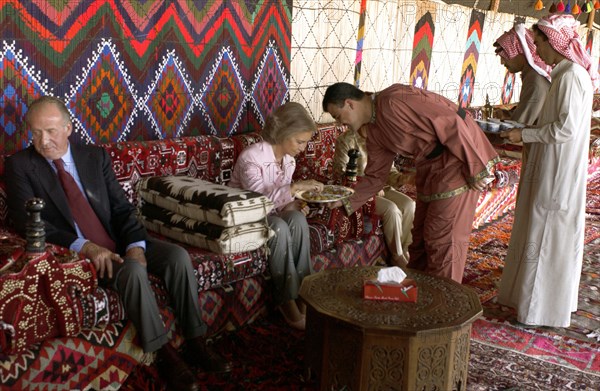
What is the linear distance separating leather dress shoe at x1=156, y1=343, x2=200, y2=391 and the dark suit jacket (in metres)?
0.57

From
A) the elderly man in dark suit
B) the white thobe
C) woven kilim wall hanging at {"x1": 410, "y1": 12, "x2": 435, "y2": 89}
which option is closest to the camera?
the elderly man in dark suit

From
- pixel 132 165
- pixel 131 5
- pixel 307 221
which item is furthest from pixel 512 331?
pixel 131 5

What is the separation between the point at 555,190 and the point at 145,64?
263 centimetres

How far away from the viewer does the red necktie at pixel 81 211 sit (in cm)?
310

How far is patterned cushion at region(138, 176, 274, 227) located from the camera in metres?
3.37

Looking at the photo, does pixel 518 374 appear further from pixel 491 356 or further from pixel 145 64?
pixel 145 64

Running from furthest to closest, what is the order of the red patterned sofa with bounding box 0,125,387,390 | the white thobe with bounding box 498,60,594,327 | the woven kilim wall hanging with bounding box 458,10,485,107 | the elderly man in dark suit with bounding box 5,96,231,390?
the woven kilim wall hanging with bounding box 458,10,485,107, the white thobe with bounding box 498,60,594,327, the elderly man in dark suit with bounding box 5,96,231,390, the red patterned sofa with bounding box 0,125,387,390

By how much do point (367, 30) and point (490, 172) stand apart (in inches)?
124

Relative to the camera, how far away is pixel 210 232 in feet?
11.2

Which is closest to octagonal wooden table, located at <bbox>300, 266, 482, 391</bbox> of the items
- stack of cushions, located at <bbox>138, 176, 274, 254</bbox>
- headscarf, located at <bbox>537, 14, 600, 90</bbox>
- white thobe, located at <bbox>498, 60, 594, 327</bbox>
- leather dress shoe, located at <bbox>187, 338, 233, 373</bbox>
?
leather dress shoe, located at <bbox>187, 338, 233, 373</bbox>

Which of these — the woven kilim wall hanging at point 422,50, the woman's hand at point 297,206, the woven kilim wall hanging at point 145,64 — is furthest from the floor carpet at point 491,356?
the woven kilim wall hanging at point 422,50

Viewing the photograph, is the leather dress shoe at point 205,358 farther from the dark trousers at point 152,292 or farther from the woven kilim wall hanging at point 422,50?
the woven kilim wall hanging at point 422,50

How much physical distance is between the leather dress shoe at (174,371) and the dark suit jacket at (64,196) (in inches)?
22.6

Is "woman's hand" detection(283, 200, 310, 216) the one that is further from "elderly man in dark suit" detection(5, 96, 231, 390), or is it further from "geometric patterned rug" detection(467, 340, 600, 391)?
"geometric patterned rug" detection(467, 340, 600, 391)
